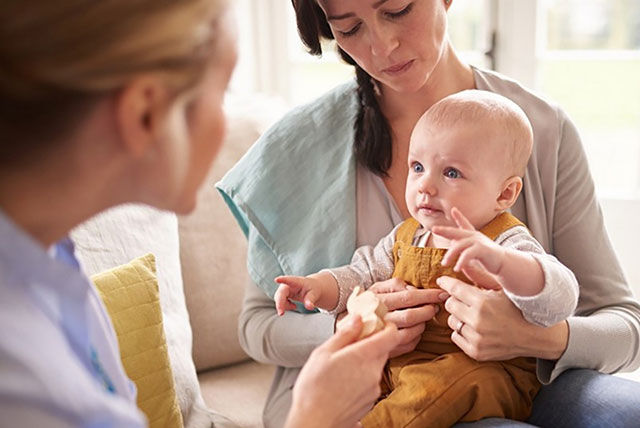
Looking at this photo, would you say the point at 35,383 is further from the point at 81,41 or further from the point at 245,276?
the point at 245,276

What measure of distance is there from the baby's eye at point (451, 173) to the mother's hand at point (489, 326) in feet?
0.57

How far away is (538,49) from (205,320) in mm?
1463

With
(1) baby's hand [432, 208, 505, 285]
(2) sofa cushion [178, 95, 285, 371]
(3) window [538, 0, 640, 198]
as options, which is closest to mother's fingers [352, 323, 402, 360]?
(1) baby's hand [432, 208, 505, 285]

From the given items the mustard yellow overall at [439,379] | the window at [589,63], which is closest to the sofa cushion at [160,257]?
the mustard yellow overall at [439,379]

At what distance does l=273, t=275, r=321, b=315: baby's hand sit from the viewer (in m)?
1.43

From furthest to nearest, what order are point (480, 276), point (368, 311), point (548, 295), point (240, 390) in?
point (240, 390) < point (480, 276) < point (548, 295) < point (368, 311)

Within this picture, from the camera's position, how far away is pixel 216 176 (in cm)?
216

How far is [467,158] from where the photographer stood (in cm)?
139

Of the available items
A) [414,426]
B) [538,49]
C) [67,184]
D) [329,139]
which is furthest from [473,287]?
[538,49]

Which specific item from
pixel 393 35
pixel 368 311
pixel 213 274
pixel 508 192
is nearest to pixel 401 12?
pixel 393 35

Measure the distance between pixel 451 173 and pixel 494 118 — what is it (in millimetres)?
126

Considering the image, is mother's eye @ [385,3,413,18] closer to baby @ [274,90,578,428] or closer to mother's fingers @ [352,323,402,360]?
baby @ [274,90,578,428]

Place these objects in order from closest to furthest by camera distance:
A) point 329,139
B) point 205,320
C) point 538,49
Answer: point 329,139 → point 205,320 → point 538,49

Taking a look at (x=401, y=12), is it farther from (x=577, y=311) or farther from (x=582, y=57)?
(x=582, y=57)
